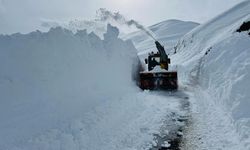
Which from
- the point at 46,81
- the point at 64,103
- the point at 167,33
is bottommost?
the point at 64,103

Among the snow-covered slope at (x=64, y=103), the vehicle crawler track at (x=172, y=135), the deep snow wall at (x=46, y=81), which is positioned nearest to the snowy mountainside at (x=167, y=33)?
the deep snow wall at (x=46, y=81)

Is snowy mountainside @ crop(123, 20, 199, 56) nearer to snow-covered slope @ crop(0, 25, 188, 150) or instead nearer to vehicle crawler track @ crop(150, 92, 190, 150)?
snow-covered slope @ crop(0, 25, 188, 150)

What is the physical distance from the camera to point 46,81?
33.6 feet

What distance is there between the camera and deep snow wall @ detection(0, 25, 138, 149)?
8.27 m

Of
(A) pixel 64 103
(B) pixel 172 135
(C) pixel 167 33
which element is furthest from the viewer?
(C) pixel 167 33

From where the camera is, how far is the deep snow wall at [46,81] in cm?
827

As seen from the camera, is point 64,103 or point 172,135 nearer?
→ point 172,135

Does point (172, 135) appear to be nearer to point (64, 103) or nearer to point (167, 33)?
point (64, 103)

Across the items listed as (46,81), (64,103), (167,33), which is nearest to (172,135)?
(64,103)

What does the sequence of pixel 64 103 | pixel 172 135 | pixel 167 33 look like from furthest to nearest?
pixel 167 33 < pixel 64 103 < pixel 172 135

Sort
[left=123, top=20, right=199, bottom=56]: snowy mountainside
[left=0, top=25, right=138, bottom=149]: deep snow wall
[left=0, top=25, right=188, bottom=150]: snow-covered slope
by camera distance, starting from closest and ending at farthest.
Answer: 1. [left=0, top=25, right=188, bottom=150]: snow-covered slope
2. [left=0, top=25, right=138, bottom=149]: deep snow wall
3. [left=123, top=20, right=199, bottom=56]: snowy mountainside

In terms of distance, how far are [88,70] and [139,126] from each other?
4595 millimetres

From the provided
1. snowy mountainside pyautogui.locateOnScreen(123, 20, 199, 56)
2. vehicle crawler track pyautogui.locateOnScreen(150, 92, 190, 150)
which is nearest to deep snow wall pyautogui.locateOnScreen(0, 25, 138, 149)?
vehicle crawler track pyautogui.locateOnScreen(150, 92, 190, 150)

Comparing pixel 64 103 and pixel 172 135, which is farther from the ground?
pixel 64 103
